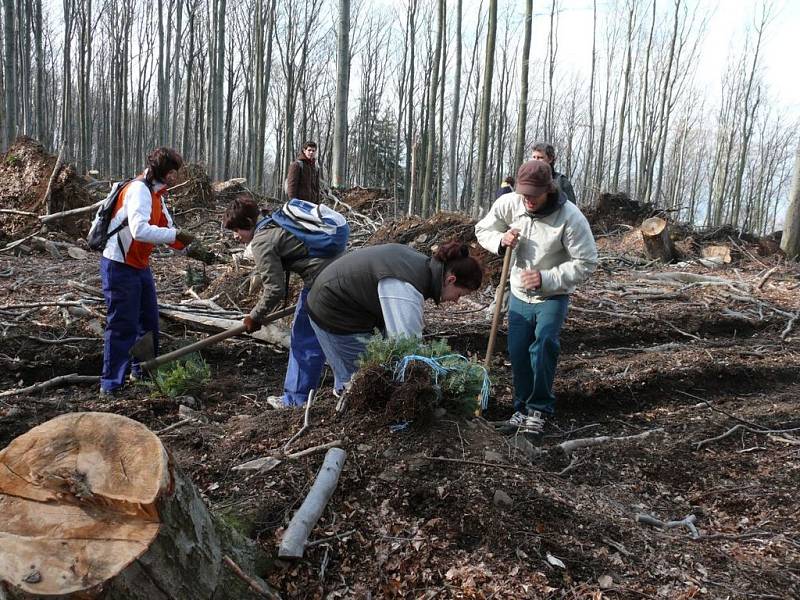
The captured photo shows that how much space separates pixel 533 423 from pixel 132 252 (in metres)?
3.30

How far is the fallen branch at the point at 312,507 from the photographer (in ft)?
7.16

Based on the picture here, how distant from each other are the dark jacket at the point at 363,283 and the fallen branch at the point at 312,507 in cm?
100

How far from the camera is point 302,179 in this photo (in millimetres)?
8539

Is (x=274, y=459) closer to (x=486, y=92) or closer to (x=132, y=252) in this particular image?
(x=132, y=252)

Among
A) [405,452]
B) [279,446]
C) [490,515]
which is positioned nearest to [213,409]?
[279,446]

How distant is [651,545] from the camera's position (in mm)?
2562

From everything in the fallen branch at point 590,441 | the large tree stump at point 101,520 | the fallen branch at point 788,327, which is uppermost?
the large tree stump at point 101,520

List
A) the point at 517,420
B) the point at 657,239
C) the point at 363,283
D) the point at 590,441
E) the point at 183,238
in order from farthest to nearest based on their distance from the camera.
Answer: the point at 657,239 < the point at 183,238 < the point at 517,420 < the point at 590,441 < the point at 363,283

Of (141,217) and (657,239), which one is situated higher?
(141,217)

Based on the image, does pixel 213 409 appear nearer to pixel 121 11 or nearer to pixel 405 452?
pixel 405 452

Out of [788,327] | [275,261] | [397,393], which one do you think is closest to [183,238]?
[275,261]

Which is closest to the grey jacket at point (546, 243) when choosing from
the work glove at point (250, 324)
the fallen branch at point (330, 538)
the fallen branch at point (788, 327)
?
the work glove at point (250, 324)

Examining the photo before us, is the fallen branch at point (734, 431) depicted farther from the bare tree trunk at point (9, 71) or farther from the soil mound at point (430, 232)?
the bare tree trunk at point (9, 71)

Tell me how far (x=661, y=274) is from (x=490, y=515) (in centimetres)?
769
